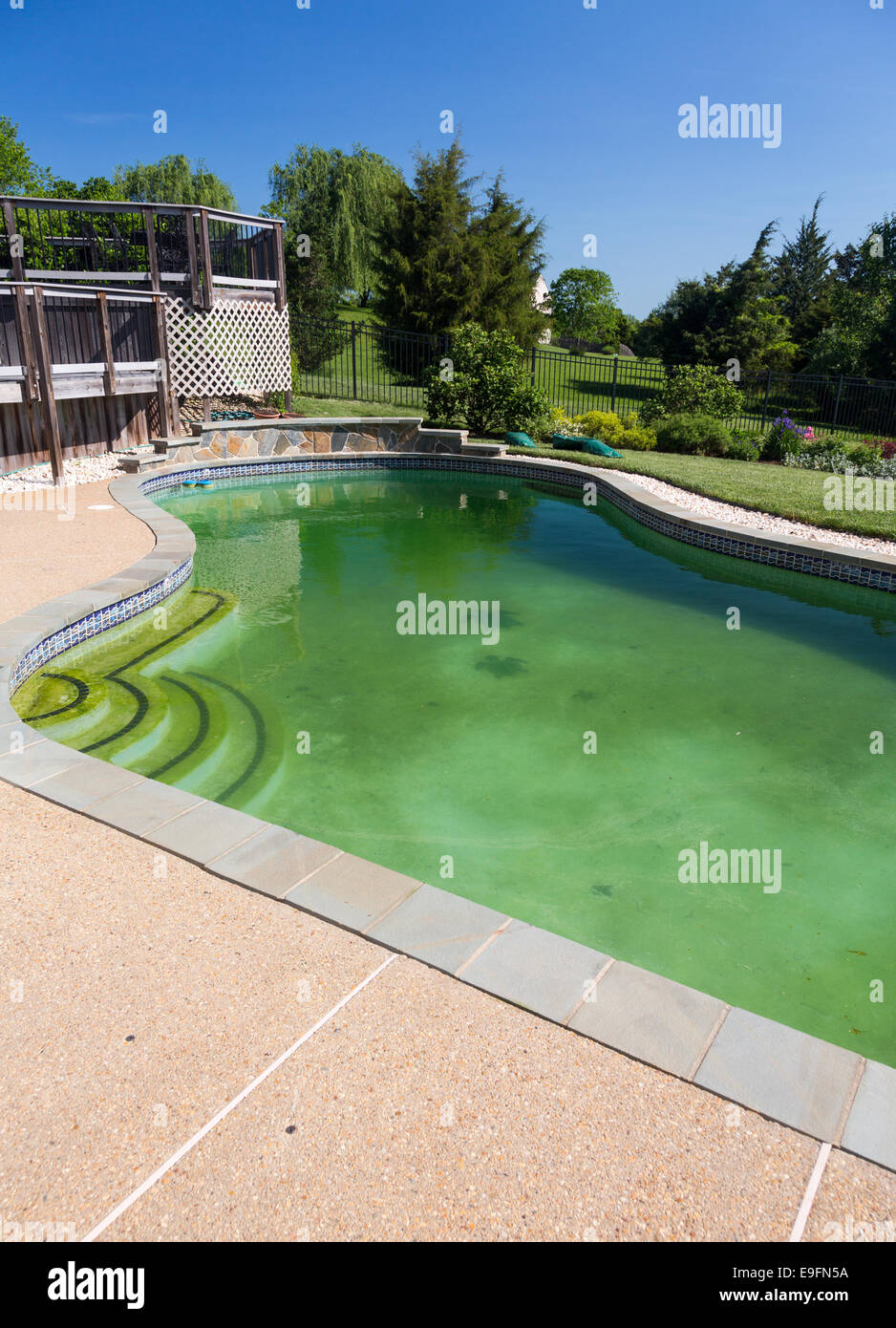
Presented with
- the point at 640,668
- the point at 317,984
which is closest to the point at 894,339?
the point at 640,668

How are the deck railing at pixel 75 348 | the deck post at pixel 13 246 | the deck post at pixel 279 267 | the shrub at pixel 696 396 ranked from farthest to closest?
the shrub at pixel 696 396
the deck post at pixel 279 267
the deck post at pixel 13 246
the deck railing at pixel 75 348

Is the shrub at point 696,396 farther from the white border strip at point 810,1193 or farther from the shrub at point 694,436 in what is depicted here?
the white border strip at point 810,1193

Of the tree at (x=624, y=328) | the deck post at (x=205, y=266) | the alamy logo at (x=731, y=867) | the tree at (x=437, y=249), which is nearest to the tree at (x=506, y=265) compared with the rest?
the tree at (x=437, y=249)

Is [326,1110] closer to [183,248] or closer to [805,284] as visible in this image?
[183,248]

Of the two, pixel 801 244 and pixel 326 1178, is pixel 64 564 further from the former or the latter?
pixel 801 244

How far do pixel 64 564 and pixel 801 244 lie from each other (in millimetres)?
45946

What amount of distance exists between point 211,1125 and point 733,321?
31768 millimetres

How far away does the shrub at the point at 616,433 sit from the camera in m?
16.5

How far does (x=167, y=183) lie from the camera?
33625mm

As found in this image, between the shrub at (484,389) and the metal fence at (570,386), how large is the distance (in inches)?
34.0

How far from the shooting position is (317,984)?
2.71 metres

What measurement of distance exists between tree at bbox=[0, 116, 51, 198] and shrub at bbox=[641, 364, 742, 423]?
23.4 metres

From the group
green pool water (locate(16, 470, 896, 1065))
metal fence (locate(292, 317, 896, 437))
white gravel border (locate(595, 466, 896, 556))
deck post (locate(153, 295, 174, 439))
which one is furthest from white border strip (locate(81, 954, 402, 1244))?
metal fence (locate(292, 317, 896, 437))
